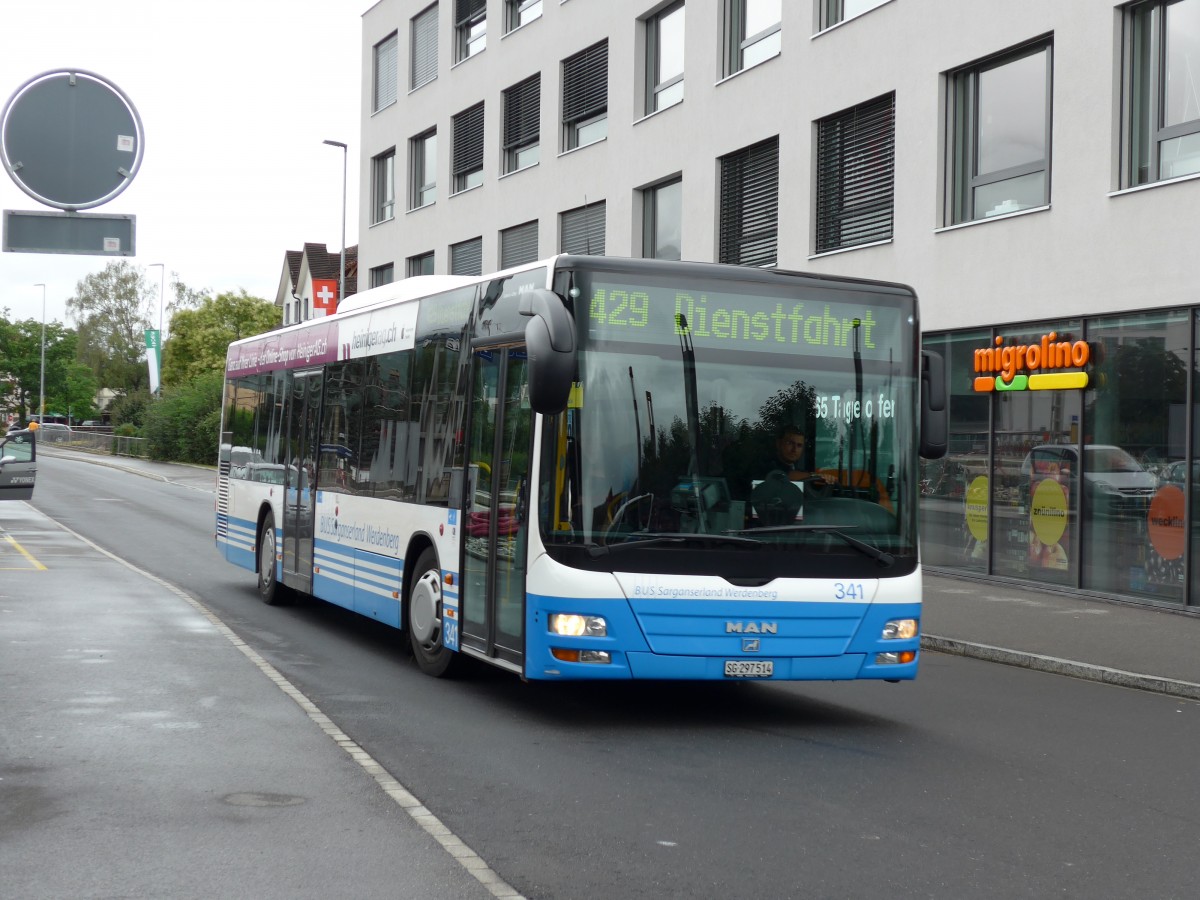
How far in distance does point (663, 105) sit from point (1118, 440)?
12.6 m

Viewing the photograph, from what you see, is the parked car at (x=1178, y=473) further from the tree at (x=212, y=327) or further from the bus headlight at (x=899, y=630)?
the tree at (x=212, y=327)

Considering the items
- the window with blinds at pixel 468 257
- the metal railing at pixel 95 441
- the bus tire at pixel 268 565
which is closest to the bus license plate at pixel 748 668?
the bus tire at pixel 268 565

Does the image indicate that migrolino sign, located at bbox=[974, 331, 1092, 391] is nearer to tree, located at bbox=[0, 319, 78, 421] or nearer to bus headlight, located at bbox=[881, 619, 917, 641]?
bus headlight, located at bbox=[881, 619, 917, 641]

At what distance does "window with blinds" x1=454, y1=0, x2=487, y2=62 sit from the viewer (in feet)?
112

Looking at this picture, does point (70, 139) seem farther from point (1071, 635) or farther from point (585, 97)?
point (585, 97)

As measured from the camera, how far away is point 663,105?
26.6 metres

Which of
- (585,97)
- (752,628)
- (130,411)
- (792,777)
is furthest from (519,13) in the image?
(130,411)

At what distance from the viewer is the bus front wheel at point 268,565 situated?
49.8ft

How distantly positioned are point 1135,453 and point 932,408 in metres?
7.96

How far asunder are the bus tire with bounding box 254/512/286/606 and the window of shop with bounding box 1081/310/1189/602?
891 centimetres

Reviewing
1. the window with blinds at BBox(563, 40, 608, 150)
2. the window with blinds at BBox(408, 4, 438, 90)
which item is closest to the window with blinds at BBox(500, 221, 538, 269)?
the window with blinds at BBox(563, 40, 608, 150)

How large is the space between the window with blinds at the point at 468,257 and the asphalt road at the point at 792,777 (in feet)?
73.3

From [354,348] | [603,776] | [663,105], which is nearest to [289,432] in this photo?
[354,348]

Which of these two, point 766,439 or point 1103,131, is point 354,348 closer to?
point 766,439
